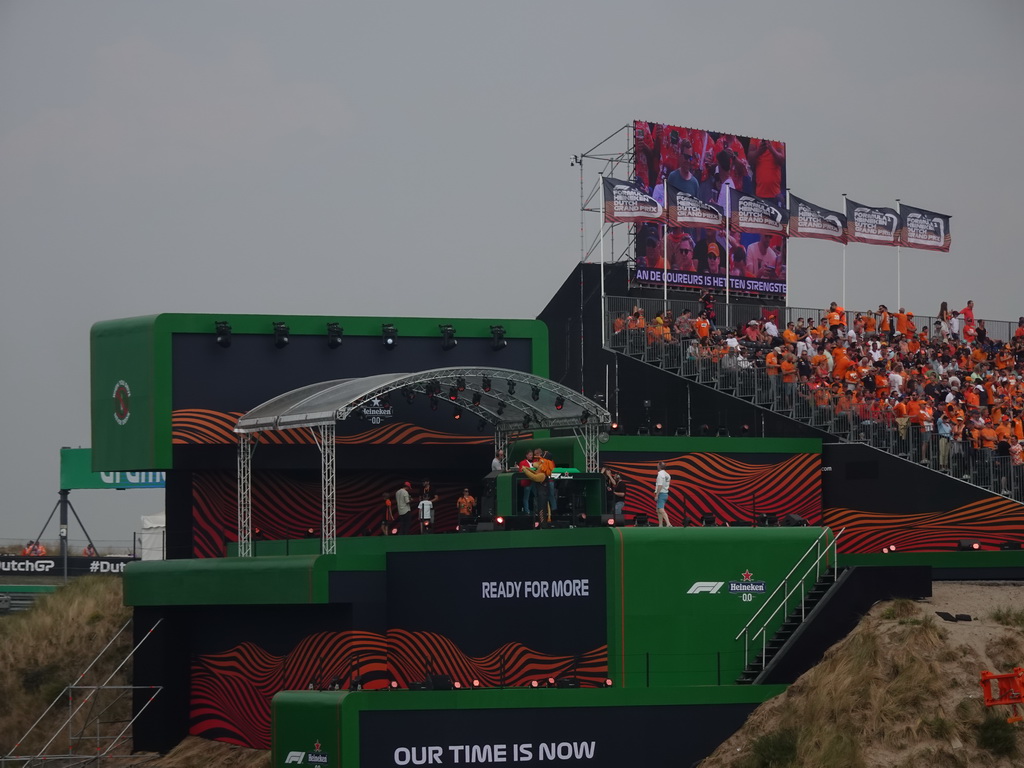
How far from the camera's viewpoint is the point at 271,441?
41938 mm

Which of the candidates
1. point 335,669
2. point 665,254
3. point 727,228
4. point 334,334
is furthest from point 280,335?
point 727,228

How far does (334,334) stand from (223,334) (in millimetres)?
2653

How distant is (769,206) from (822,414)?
44.5 feet

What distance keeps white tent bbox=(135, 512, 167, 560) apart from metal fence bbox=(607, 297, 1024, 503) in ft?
70.4

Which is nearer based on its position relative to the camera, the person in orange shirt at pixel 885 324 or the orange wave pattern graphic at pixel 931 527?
the orange wave pattern graphic at pixel 931 527

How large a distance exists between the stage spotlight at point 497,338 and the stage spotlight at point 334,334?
151 inches

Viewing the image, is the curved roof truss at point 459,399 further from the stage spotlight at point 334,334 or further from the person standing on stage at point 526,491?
the person standing on stage at point 526,491

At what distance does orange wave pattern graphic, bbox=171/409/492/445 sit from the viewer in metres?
41.8

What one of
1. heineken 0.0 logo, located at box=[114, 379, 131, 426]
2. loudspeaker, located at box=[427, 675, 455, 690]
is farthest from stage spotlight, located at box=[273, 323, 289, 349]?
loudspeaker, located at box=[427, 675, 455, 690]

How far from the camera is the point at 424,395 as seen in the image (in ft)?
142

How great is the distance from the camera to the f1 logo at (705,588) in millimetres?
33625

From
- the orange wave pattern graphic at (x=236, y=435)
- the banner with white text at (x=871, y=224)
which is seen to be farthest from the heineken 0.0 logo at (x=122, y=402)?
the banner with white text at (x=871, y=224)

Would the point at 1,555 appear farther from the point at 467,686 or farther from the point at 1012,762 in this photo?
the point at 1012,762

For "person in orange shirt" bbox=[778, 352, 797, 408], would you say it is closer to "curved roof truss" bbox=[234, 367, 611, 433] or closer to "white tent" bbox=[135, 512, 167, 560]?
"curved roof truss" bbox=[234, 367, 611, 433]
